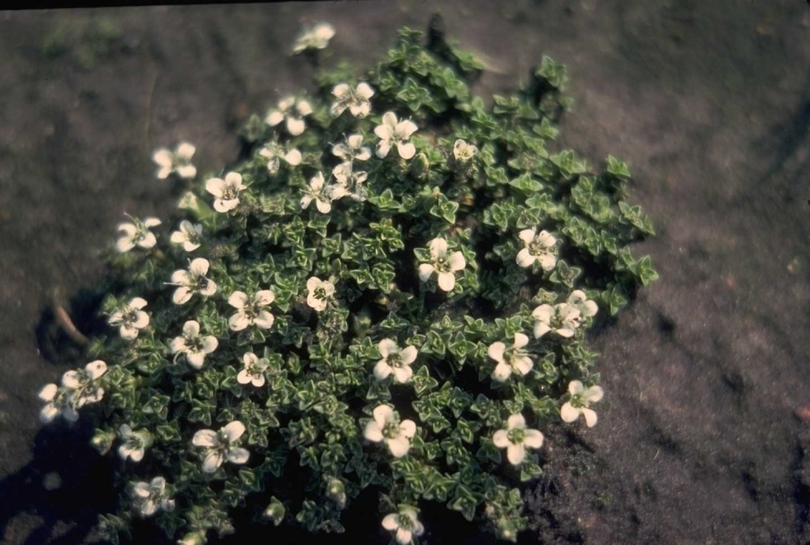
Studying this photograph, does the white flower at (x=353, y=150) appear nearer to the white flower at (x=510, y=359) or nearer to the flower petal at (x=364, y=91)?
the flower petal at (x=364, y=91)

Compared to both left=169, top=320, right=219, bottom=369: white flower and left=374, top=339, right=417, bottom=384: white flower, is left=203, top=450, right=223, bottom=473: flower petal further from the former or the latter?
left=374, top=339, right=417, bottom=384: white flower

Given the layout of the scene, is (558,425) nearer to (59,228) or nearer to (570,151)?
(570,151)

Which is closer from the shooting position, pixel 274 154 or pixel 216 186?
pixel 216 186

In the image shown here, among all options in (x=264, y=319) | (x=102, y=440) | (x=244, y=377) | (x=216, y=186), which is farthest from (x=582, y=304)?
(x=102, y=440)

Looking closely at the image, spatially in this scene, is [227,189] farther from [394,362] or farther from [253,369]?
[394,362]

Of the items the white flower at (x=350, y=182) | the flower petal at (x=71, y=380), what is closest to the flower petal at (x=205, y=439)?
the flower petal at (x=71, y=380)

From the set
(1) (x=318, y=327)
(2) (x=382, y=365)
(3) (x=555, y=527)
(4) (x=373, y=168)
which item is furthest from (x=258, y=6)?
(3) (x=555, y=527)
